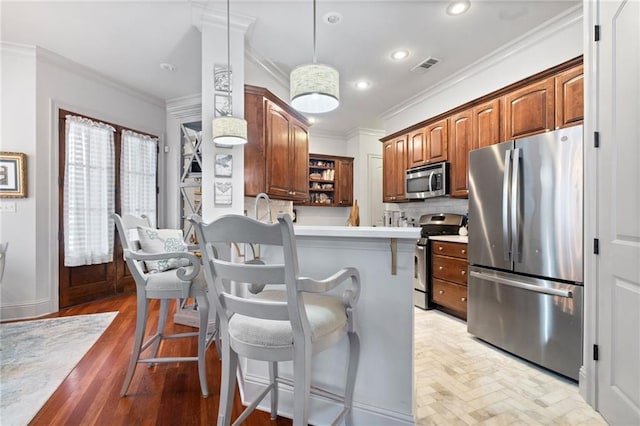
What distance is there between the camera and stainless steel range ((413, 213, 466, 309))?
11.8 feet

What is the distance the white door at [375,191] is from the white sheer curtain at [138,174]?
13.2ft

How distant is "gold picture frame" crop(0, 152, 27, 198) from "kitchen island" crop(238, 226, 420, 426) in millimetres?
Answer: 3735

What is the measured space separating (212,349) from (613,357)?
274cm

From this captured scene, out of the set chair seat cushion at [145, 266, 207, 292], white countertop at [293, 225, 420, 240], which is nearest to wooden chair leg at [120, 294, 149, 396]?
chair seat cushion at [145, 266, 207, 292]

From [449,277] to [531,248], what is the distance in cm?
114

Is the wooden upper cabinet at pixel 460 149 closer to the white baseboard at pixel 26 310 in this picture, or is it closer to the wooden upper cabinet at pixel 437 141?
the wooden upper cabinet at pixel 437 141

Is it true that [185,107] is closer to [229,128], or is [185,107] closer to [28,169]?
[28,169]

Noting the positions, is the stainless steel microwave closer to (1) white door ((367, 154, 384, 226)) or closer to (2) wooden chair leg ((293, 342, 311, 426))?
(1) white door ((367, 154, 384, 226))

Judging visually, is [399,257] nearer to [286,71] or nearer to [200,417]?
[200,417]

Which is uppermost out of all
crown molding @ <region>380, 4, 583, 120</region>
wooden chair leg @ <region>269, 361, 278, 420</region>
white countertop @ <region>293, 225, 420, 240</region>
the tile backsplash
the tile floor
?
crown molding @ <region>380, 4, 583, 120</region>

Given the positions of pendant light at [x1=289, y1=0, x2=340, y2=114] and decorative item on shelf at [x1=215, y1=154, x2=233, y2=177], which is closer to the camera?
pendant light at [x1=289, y1=0, x2=340, y2=114]

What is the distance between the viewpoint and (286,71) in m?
3.74

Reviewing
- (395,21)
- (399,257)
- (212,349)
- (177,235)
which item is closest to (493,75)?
(395,21)

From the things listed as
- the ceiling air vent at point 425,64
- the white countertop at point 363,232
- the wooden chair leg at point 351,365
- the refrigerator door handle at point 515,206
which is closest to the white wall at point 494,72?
the ceiling air vent at point 425,64
